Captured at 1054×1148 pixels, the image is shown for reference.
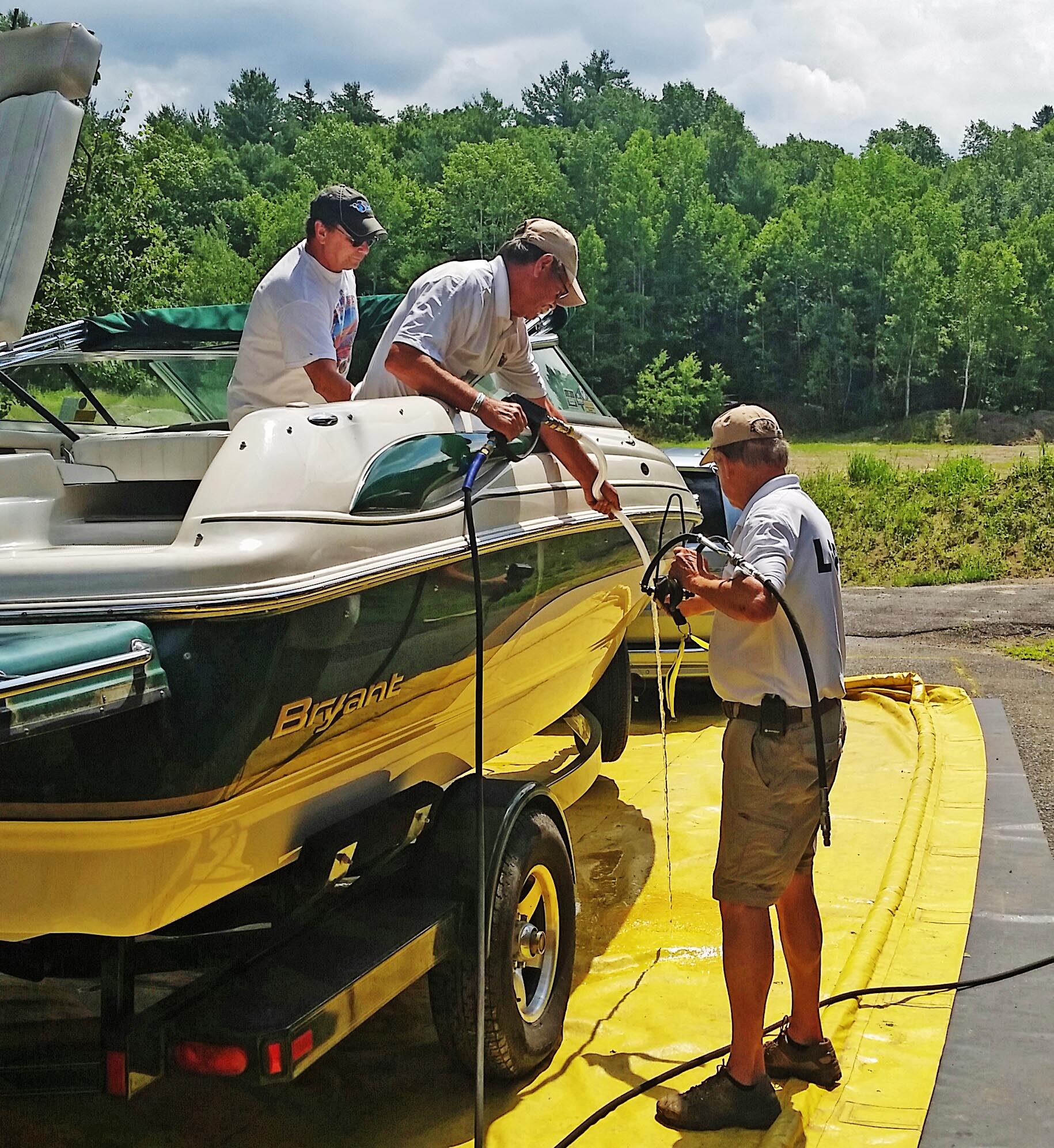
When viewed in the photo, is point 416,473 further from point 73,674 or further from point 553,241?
point 553,241

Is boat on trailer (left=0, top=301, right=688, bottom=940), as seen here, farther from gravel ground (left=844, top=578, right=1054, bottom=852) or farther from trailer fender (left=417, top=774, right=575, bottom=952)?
gravel ground (left=844, top=578, right=1054, bottom=852)

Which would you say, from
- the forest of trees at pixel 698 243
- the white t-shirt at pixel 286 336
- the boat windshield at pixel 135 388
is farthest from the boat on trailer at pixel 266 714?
the forest of trees at pixel 698 243

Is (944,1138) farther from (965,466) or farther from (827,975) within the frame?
(965,466)

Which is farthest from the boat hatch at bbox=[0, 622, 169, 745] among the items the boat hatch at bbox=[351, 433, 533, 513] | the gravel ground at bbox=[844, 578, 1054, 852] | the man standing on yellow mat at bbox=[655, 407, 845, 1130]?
the gravel ground at bbox=[844, 578, 1054, 852]

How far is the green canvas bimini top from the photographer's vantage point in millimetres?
4965

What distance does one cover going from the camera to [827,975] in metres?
4.01

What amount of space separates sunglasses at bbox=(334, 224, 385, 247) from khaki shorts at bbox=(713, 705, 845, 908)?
6.80 feet

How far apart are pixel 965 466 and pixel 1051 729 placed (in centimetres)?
1934

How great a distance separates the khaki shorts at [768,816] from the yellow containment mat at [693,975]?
1.94 feet

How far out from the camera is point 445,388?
3539 mm

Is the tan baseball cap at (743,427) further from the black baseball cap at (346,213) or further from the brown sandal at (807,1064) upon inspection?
the brown sandal at (807,1064)

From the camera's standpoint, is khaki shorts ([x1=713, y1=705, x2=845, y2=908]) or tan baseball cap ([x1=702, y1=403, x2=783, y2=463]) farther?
tan baseball cap ([x1=702, y1=403, x2=783, y2=463])

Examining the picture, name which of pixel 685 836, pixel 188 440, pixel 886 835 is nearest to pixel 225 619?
pixel 188 440

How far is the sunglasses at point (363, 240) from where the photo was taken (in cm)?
409
